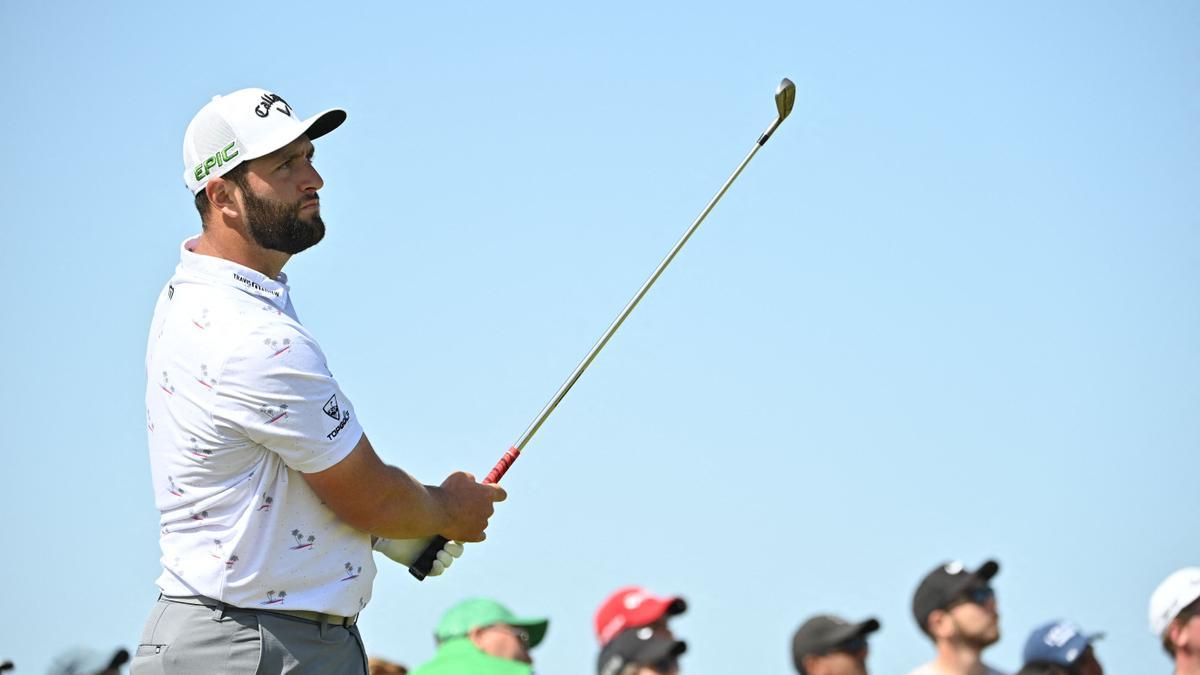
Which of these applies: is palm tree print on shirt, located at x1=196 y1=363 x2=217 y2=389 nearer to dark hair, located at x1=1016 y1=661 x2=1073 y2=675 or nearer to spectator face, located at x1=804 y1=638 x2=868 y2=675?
spectator face, located at x1=804 y1=638 x2=868 y2=675

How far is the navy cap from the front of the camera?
7430 mm

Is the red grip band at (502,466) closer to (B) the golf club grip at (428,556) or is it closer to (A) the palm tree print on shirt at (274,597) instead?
(B) the golf club grip at (428,556)

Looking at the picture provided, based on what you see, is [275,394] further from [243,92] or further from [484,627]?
[484,627]

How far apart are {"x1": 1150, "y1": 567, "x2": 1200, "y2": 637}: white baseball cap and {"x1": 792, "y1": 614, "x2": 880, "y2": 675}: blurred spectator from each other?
2.04m

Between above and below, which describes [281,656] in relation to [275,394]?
below

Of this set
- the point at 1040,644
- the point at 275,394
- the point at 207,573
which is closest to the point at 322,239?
the point at 275,394

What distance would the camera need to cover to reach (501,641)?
6836 millimetres

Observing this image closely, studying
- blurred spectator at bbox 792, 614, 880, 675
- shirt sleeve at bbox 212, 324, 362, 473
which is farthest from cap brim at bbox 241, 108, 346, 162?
blurred spectator at bbox 792, 614, 880, 675

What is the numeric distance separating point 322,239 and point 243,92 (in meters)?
0.48

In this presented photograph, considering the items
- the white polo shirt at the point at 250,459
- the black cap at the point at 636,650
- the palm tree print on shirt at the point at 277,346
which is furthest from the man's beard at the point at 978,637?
the palm tree print on shirt at the point at 277,346

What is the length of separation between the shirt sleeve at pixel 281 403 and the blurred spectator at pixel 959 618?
12.5 feet

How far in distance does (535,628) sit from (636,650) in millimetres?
1235

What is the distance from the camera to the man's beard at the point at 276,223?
4449 mm

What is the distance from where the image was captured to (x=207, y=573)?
4.07m
